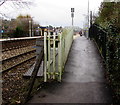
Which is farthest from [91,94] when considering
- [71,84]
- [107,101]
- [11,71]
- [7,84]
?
[11,71]

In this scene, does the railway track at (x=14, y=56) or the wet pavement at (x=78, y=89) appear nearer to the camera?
the wet pavement at (x=78, y=89)

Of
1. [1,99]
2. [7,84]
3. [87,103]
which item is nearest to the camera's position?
[87,103]

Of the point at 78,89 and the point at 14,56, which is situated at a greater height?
the point at 14,56

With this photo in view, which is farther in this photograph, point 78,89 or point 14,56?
point 14,56

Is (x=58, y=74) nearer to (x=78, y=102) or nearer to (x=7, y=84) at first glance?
(x=78, y=102)

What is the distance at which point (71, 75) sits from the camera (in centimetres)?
706

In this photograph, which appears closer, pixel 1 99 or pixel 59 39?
pixel 1 99

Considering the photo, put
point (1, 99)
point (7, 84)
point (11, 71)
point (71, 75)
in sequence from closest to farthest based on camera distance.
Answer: point (1, 99)
point (71, 75)
point (7, 84)
point (11, 71)

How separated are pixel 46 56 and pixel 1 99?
1.93 meters

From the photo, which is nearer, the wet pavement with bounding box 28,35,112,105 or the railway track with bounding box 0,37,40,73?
the wet pavement with bounding box 28,35,112,105

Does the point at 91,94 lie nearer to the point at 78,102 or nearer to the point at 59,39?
the point at 78,102

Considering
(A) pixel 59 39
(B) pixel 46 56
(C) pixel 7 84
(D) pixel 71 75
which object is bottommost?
(C) pixel 7 84

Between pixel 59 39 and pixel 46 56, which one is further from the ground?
pixel 59 39

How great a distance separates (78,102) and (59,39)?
7.96 feet
